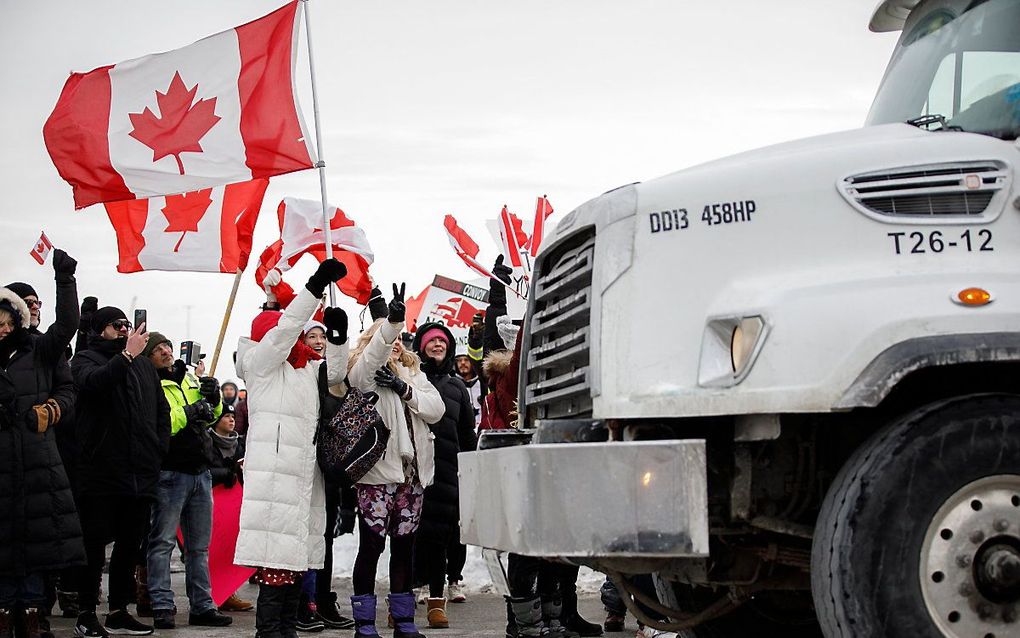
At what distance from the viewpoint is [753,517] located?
197 inches

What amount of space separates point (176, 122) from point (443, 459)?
3.58 m

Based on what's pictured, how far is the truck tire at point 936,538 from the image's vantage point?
4.33 meters

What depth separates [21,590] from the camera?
8.98 m

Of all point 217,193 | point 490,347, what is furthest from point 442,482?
point 217,193

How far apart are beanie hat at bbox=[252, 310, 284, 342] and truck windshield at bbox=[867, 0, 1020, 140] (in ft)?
14.6

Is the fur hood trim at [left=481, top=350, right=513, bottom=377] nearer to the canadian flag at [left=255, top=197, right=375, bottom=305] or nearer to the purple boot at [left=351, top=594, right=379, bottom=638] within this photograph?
the purple boot at [left=351, top=594, right=379, bottom=638]

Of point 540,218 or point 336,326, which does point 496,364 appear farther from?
→ point 540,218

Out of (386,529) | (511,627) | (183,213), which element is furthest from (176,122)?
(511,627)

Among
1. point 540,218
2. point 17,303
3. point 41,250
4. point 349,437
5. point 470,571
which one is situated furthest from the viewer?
point 540,218

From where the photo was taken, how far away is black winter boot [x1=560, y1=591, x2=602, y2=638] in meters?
10.1

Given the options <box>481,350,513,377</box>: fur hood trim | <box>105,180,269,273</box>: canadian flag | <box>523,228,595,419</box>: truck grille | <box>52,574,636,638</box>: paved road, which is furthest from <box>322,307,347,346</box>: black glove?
<box>105,180,269,273</box>: canadian flag

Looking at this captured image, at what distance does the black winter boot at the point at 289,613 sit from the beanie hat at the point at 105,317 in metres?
3.09

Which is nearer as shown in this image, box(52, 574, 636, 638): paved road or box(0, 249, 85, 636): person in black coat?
box(0, 249, 85, 636): person in black coat

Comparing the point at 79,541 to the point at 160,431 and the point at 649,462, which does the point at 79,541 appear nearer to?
the point at 160,431
